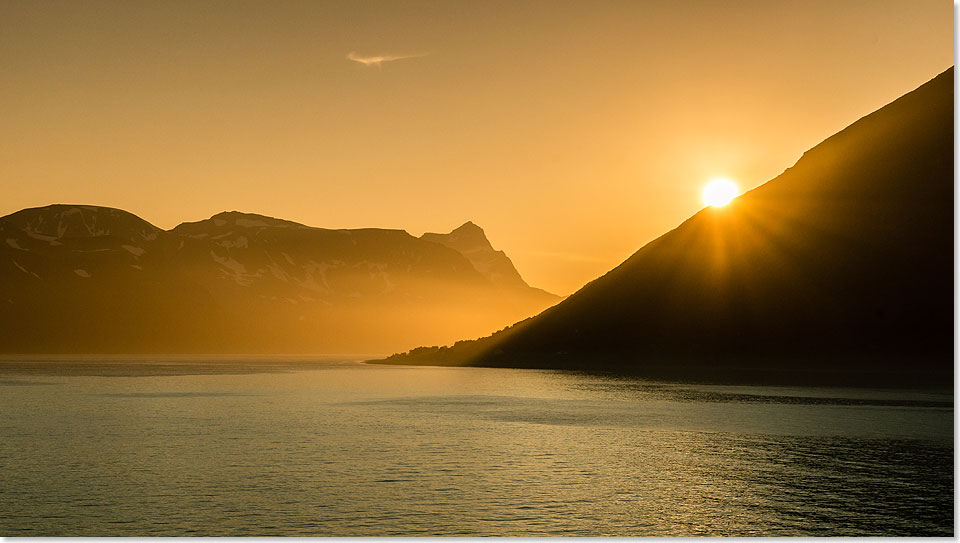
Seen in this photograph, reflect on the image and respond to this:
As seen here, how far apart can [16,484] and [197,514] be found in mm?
14916

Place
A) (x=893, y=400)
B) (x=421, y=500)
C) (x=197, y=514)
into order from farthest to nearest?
1. (x=893, y=400)
2. (x=421, y=500)
3. (x=197, y=514)

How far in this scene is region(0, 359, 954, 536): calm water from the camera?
131 feet

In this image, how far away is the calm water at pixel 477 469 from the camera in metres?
40.0

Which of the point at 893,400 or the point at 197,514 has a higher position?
the point at 893,400

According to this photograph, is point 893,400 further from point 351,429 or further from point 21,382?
point 21,382

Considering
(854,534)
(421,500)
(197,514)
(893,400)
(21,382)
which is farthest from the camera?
(21,382)

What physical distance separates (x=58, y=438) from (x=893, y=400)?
3948 inches

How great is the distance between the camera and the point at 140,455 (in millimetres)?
60969

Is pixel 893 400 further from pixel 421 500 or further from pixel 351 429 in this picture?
pixel 421 500

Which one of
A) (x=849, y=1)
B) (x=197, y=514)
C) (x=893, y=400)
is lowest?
(x=197, y=514)

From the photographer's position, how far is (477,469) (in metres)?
55.3

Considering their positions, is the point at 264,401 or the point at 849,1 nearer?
the point at 849,1

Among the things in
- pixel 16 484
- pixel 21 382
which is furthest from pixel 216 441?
pixel 21 382

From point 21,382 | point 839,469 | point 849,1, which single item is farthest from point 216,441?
point 21,382
